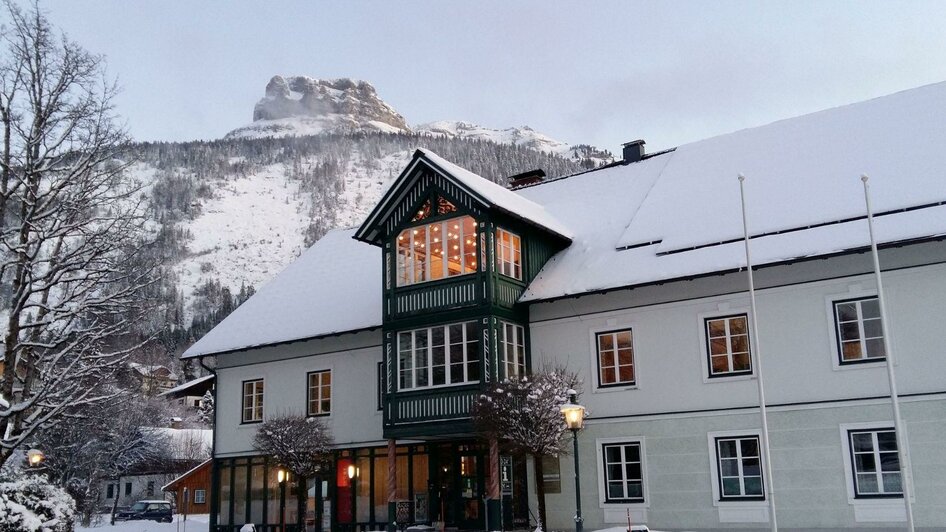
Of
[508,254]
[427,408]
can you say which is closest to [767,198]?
[508,254]

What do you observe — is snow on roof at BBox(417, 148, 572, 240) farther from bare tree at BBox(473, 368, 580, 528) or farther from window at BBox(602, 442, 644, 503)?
window at BBox(602, 442, 644, 503)

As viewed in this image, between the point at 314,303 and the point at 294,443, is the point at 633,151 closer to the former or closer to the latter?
the point at 314,303

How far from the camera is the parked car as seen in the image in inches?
1987

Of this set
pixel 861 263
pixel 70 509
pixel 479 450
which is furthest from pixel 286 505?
pixel 861 263

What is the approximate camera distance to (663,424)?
70.0 ft

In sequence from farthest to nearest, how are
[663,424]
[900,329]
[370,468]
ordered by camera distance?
[370,468] < [663,424] < [900,329]

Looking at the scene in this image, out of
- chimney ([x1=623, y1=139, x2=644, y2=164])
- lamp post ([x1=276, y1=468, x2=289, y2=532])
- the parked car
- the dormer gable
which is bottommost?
the parked car

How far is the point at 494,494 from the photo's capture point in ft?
71.8

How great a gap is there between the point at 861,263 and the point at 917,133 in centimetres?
446

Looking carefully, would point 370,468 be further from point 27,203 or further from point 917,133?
point 917,133

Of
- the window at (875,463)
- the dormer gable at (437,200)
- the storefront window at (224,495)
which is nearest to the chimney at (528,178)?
the dormer gable at (437,200)

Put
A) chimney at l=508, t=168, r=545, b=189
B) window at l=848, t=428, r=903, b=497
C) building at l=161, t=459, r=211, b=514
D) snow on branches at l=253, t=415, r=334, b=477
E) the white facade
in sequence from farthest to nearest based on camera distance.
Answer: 1. building at l=161, t=459, r=211, b=514
2. chimney at l=508, t=168, r=545, b=189
3. snow on branches at l=253, t=415, r=334, b=477
4. the white facade
5. window at l=848, t=428, r=903, b=497

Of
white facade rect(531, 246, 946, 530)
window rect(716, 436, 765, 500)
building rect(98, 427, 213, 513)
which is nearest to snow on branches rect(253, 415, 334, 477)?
white facade rect(531, 246, 946, 530)

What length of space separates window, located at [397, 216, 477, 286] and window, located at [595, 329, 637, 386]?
3970mm
